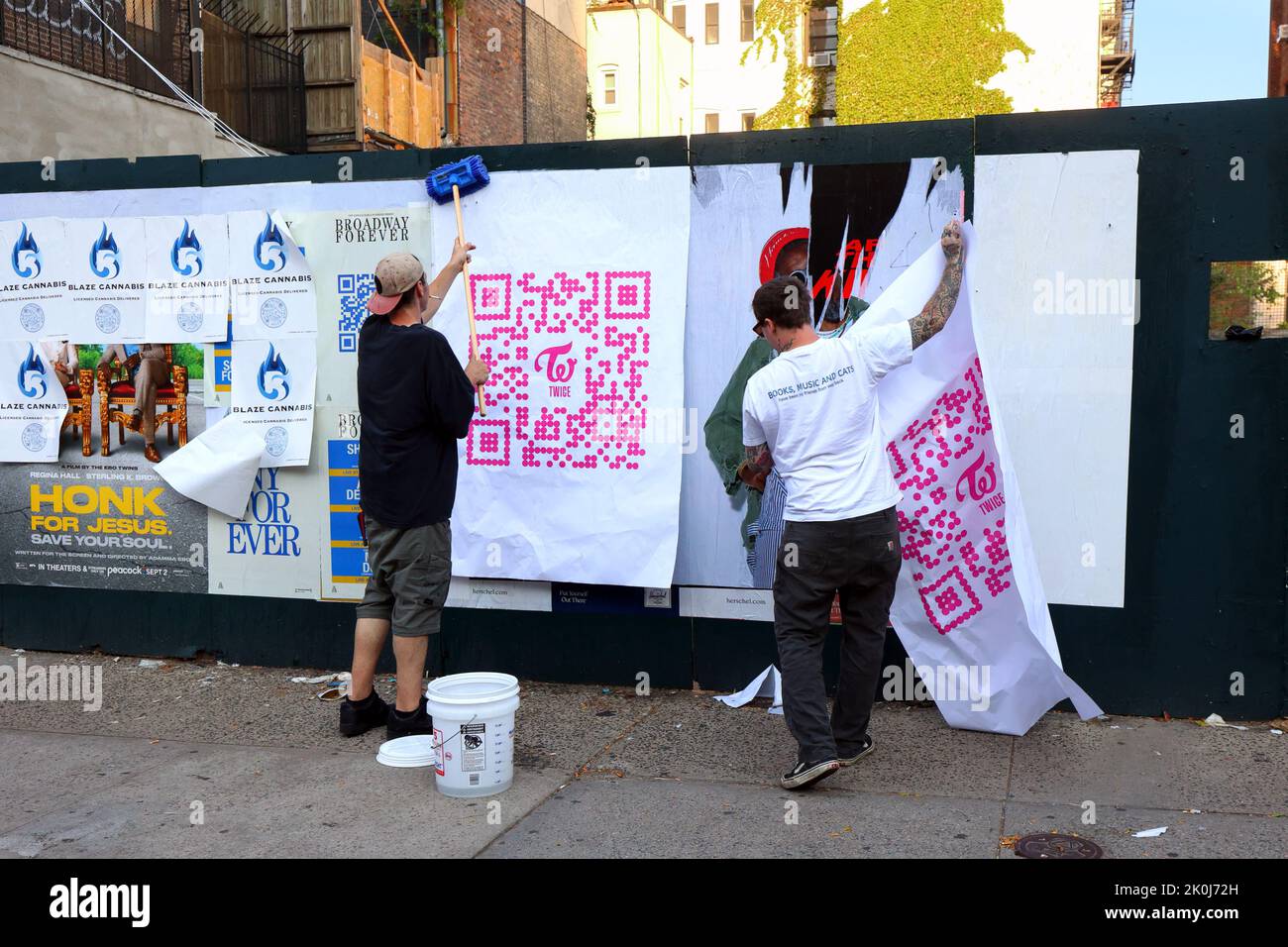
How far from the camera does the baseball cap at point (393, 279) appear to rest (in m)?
4.81

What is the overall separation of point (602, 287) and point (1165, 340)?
252 centimetres

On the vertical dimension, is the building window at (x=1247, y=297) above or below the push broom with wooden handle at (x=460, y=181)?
below

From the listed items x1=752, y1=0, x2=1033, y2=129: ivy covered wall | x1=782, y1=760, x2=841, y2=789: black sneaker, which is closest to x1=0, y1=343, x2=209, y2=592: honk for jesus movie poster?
x1=782, y1=760, x2=841, y2=789: black sneaker

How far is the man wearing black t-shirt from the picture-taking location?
4734 millimetres

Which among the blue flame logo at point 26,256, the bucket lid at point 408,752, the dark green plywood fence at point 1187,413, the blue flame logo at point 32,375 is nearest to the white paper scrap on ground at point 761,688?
the dark green plywood fence at point 1187,413

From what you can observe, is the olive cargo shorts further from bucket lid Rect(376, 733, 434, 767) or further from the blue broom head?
the blue broom head

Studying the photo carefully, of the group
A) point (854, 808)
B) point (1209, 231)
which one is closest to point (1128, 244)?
point (1209, 231)

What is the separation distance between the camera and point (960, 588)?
495 cm

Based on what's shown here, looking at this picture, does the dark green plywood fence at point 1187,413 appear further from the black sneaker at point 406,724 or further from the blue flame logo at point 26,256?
the blue flame logo at point 26,256

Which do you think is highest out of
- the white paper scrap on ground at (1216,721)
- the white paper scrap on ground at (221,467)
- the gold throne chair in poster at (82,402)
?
the gold throne chair in poster at (82,402)

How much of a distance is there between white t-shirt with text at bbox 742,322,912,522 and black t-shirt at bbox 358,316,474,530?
1.30m

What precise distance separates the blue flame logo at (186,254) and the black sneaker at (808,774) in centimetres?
407

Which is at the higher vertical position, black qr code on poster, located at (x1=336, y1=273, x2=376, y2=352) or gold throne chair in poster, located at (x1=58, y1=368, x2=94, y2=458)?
black qr code on poster, located at (x1=336, y1=273, x2=376, y2=352)

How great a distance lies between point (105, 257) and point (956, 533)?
466 centimetres
